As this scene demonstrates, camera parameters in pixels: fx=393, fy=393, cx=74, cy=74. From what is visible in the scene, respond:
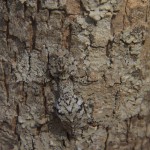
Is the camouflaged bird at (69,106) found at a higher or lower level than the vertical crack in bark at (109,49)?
lower

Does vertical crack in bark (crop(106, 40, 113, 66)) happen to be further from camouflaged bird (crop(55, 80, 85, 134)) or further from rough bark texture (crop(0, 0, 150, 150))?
camouflaged bird (crop(55, 80, 85, 134))

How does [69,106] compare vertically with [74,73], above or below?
below

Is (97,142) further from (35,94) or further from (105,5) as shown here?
(105,5)

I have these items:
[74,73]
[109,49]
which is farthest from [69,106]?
[109,49]

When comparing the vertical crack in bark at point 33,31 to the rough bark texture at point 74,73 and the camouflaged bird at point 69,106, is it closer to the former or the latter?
the rough bark texture at point 74,73

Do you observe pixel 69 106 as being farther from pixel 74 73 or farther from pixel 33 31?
pixel 33 31

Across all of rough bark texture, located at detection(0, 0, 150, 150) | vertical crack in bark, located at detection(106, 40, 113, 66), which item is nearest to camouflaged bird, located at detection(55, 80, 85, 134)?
rough bark texture, located at detection(0, 0, 150, 150)

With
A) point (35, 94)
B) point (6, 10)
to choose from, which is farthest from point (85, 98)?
point (6, 10)

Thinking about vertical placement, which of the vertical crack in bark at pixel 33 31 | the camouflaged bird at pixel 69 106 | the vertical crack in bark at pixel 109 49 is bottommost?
the camouflaged bird at pixel 69 106

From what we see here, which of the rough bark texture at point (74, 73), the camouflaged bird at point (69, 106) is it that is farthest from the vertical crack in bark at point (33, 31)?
the camouflaged bird at point (69, 106)
